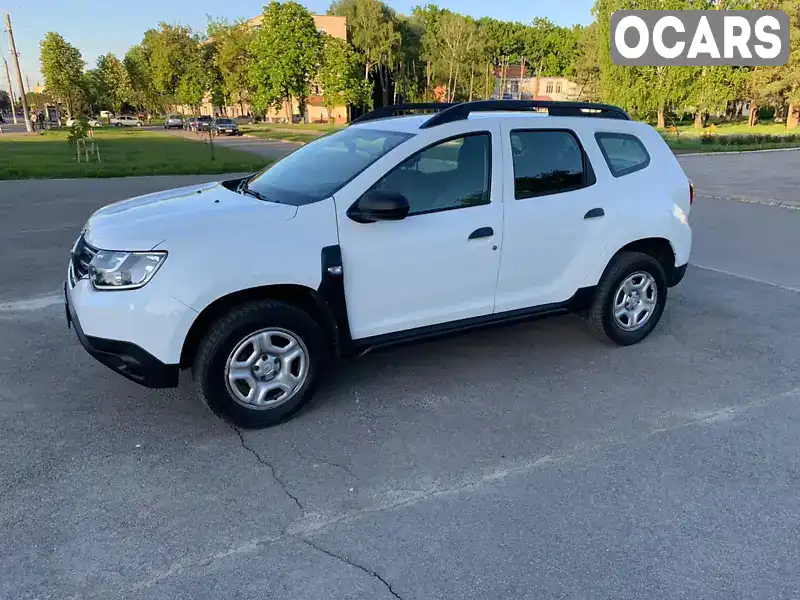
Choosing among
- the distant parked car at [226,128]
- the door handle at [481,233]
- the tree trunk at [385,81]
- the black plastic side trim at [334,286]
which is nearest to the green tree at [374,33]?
the tree trunk at [385,81]

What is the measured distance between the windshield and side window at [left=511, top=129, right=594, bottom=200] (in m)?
0.82

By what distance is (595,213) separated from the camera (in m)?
4.45

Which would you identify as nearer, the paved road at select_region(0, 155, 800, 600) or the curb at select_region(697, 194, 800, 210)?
the paved road at select_region(0, 155, 800, 600)

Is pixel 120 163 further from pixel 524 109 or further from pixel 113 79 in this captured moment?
pixel 113 79

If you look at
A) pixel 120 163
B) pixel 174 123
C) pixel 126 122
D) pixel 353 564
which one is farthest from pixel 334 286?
pixel 126 122

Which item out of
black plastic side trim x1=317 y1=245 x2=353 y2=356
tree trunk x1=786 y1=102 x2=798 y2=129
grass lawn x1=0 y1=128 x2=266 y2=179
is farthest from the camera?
tree trunk x1=786 y1=102 x2=798 y2=129

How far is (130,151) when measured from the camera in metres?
27.0

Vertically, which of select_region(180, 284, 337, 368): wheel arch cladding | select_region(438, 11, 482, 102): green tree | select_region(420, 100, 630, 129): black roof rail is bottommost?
select_region(180, 284, 337, 368): wheel arch cladding

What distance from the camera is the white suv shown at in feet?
10.7

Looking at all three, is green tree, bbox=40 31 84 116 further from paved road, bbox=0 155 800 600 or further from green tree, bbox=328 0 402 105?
paved road, bbox=0 155 800 600

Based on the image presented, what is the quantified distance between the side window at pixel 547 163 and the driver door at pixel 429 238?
0.20 meters

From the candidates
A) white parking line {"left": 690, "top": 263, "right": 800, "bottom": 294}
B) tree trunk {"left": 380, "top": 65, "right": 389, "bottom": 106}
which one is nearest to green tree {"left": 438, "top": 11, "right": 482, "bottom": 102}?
tree trunk {"left": 380, "top": 65, "right": 389, "bottom": 106}

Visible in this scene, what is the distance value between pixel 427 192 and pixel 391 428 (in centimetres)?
149

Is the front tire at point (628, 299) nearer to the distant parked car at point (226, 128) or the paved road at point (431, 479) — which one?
the paved road at point (431, 479)
